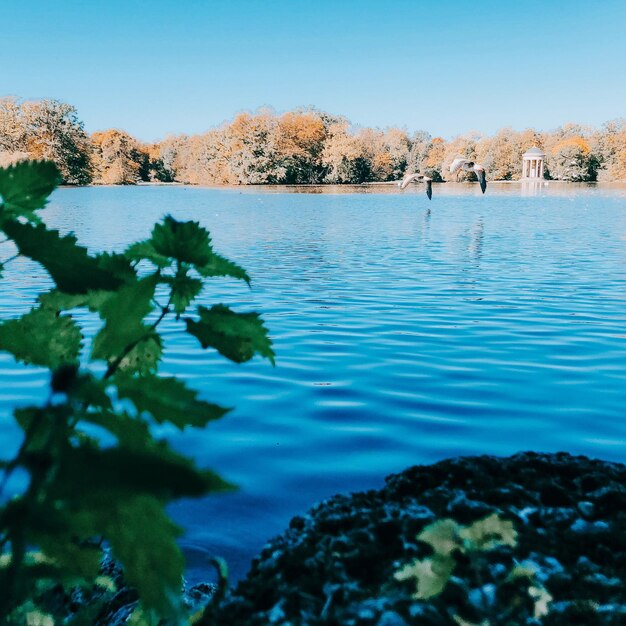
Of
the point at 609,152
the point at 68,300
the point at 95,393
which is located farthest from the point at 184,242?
the point at 609,152

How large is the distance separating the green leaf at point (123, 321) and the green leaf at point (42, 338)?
155mm

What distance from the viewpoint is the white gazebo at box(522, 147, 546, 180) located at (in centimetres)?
10700

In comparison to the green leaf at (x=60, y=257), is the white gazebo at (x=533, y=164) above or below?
above

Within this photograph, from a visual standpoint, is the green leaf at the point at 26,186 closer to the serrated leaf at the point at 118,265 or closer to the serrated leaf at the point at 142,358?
the serrated leaf at the point at 118,265

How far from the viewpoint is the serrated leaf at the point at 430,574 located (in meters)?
1.18

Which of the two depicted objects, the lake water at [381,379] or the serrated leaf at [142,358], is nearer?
the serrated leaf at [142,358]

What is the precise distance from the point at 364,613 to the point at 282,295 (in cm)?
1053

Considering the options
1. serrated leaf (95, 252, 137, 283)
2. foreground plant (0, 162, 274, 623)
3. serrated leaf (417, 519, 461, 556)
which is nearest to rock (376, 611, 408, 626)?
serrated leaf (417, 519, 461, 556)

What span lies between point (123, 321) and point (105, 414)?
0.25 meters

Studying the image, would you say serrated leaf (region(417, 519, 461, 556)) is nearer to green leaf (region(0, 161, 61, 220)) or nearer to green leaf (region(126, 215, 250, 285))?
green leaf (region(126, 215, 250, 285))

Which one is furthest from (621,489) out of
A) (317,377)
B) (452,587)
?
(317,377)

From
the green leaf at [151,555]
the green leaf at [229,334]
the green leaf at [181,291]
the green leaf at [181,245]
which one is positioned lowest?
the green leaf at [151,555]

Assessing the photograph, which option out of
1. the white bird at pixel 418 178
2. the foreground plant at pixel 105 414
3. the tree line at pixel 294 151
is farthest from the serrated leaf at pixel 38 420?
the tree line at pixel 294 151

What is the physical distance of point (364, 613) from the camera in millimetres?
1303
